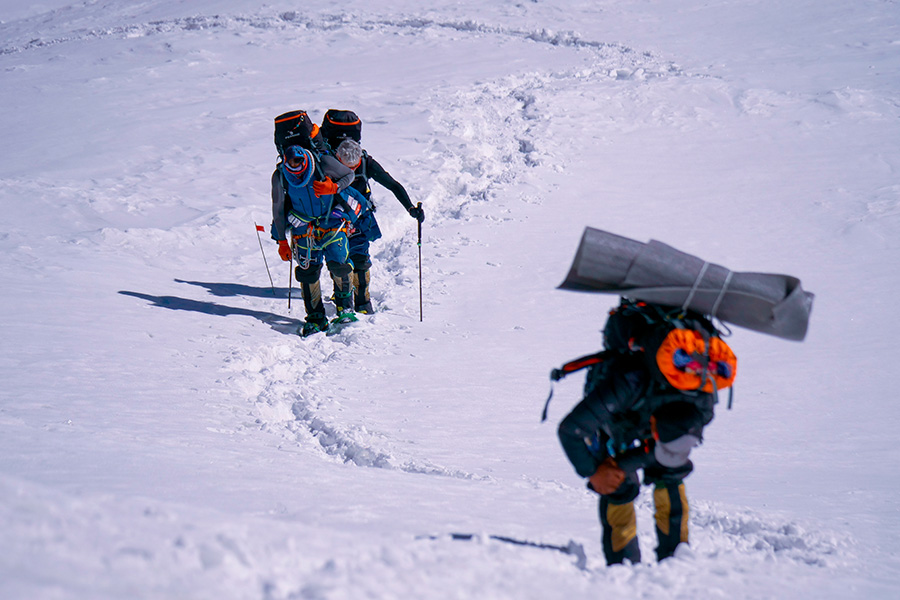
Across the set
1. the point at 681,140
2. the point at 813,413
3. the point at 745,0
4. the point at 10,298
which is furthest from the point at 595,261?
the point at 745,0

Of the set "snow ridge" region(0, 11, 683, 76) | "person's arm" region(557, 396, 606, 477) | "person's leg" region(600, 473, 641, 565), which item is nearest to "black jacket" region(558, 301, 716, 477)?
"person's arm" region(557, 396, 606, 477)

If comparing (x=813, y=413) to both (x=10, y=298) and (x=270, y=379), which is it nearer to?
(x=270, y=379)

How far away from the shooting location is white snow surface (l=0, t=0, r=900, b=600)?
2.61 metres

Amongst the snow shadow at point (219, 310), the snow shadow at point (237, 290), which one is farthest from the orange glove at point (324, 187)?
the snow shadow at point (237, 290)

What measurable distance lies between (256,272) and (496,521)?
603cm

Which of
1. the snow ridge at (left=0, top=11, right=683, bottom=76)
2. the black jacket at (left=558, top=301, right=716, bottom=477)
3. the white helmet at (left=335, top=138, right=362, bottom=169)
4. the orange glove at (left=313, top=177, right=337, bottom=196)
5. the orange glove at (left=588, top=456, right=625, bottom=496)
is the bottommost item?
the orange glove at (left=588, top=456, right=625, bottom=496)

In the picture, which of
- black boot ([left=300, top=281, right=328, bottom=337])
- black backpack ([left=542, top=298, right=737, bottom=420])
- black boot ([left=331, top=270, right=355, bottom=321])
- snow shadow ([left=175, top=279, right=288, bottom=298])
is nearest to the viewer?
black backpack ([left=542, top=298, right=737, bottom=420])

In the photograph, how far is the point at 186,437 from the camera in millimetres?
4227

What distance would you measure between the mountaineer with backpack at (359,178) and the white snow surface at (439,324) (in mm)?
535

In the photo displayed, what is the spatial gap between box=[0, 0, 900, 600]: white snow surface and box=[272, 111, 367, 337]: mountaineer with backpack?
40 centimetres

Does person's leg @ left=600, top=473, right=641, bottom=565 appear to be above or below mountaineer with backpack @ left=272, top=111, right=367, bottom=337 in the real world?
below

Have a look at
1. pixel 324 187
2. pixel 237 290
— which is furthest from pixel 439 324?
pixel 237 290

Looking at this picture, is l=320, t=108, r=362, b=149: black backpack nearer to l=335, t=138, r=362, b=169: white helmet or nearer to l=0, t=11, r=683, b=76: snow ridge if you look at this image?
l=335, t=138, r=362, b=169: white helmet

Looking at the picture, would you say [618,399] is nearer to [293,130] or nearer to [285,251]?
[293,130]
